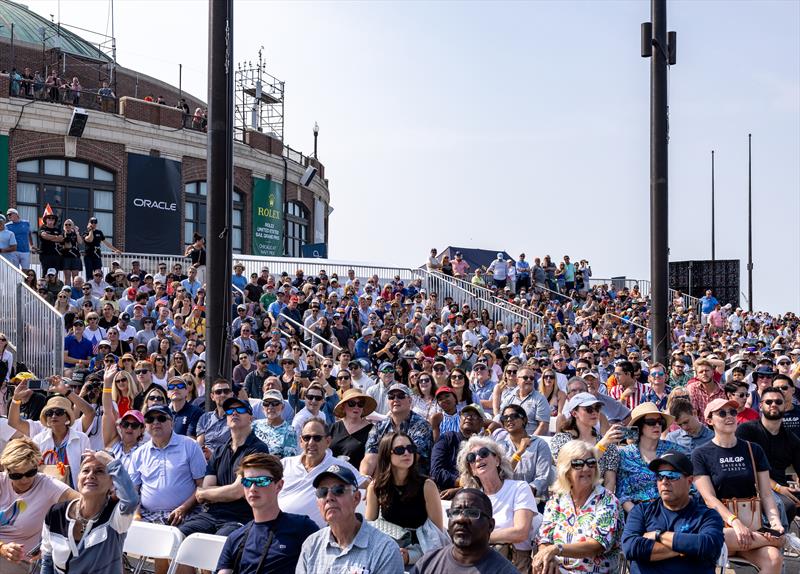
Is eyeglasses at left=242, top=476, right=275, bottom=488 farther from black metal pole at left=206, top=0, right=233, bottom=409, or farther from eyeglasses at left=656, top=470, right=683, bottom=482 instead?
black metal pole at left=206, top=0, right=233, bottom=409

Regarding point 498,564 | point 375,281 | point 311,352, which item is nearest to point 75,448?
point 498,564

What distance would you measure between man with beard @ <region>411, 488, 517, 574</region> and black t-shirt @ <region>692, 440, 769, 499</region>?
2942mm

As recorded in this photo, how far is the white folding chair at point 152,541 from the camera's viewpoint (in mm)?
6586

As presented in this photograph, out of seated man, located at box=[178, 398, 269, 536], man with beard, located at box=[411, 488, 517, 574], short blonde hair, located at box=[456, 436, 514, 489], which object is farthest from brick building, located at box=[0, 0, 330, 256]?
man with beard, located at box=[411, 488, 517, 574]

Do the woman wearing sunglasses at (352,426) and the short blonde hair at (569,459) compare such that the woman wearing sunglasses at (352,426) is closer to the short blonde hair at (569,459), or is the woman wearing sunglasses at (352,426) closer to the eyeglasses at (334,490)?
the short blonde hair at (569,459)

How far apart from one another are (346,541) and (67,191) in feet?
104

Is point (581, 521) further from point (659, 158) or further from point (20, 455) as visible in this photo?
point (659, 158)

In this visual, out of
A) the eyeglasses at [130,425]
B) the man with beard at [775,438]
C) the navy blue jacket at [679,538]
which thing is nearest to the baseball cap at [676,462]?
the navy blue jacket at [679,538]

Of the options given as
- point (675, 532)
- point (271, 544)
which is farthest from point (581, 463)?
point (271, 544)

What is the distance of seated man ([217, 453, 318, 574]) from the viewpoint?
5.57 meters

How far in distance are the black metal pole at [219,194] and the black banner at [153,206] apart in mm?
27310

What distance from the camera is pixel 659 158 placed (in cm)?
1188

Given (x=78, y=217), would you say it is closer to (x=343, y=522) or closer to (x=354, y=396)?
(x=354, y=396)

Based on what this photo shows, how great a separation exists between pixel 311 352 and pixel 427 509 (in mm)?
11001
